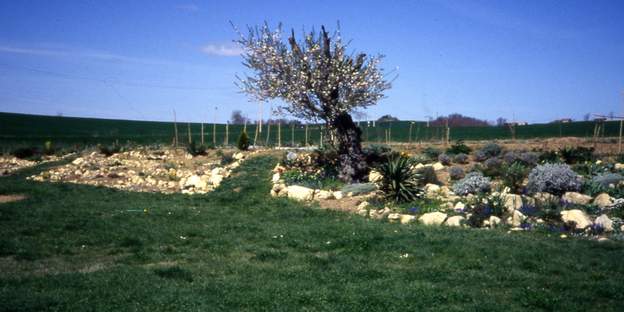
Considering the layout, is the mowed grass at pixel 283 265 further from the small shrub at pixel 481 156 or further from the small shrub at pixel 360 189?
the small shrub at pixel 481 156

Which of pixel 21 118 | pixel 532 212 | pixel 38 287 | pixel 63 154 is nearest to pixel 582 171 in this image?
pixel 532 212

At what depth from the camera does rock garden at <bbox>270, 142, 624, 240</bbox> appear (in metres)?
11.0

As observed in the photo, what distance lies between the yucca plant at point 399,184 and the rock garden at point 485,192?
0.02 metres

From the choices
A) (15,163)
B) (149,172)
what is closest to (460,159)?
(149,172)

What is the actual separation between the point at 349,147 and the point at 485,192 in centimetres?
500

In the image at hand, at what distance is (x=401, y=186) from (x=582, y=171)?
5.72 m

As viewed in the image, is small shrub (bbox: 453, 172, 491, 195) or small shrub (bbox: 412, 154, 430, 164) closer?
small shrub (bbox: 453, 172, 491, 195)

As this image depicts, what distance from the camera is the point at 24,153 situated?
29.8 meters

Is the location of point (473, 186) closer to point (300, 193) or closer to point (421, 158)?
point (300, 193)

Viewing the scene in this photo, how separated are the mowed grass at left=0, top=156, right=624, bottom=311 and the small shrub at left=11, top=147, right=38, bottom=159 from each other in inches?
696

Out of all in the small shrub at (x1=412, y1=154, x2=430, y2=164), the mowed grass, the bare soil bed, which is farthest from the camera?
the bare soil bed

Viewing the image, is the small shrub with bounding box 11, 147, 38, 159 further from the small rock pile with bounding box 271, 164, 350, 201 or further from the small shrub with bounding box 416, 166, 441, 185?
the small shrub with bounding box 416, 166, 441, 185

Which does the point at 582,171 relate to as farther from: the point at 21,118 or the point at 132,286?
the point at 21,118

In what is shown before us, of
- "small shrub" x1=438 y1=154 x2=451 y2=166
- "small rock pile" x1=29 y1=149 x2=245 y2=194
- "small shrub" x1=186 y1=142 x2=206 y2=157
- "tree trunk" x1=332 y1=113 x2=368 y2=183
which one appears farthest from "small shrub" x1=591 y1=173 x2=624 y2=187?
"small shrub" x1=186 y1=142 x2=206 y2=157
